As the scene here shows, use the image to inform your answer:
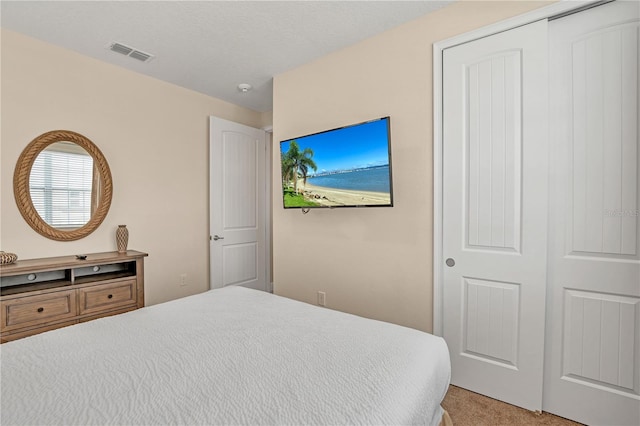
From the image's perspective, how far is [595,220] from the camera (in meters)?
1.69

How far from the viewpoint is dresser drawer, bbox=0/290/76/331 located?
6.82 ft

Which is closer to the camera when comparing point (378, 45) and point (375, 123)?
point (375, 123)

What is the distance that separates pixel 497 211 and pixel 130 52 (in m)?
3.18

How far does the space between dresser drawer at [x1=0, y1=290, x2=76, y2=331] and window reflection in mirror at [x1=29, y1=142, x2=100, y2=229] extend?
66 centimetres

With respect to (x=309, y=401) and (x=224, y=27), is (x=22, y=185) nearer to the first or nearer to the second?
(x=224, y=27)

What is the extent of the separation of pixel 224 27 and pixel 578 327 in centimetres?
306

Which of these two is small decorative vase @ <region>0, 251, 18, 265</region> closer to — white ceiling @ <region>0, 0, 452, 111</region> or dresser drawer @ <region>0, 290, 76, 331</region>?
dresser drawer @ <region>0, 290, 76, 331</region>

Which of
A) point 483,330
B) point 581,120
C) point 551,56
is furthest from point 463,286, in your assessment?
point 551,56

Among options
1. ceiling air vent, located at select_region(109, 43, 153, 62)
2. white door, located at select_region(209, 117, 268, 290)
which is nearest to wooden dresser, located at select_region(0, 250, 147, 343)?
white door, located at select_region(209, 117, 268, 290)

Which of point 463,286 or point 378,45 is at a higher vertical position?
point 378,45

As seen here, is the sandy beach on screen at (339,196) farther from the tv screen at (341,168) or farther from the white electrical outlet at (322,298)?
the white electrical outlet at (322,298)

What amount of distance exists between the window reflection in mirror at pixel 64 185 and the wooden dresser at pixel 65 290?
362 millimetres

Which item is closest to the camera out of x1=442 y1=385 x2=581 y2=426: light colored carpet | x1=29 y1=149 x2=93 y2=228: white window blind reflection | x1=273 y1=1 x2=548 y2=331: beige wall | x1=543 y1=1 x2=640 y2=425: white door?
x1=543 y1=1 x2=640 y2=425: white door

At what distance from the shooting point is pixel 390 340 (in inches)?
51.9
